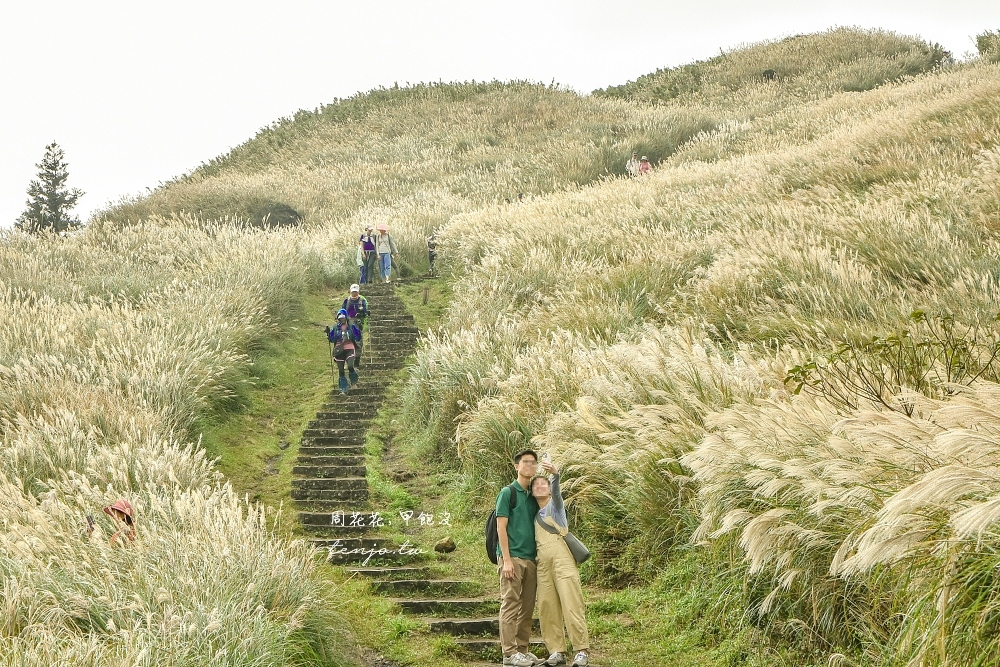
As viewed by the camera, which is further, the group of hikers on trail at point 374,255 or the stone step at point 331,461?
the group of hikers on trail at point 374,255

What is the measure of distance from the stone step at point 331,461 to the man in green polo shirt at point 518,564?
18.2 feet

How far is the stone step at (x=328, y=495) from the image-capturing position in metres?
11.3

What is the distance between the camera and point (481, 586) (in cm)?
892

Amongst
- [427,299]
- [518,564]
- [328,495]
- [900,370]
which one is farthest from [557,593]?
[427,299]

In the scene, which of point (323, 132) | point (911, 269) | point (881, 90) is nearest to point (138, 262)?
point (911, 269)

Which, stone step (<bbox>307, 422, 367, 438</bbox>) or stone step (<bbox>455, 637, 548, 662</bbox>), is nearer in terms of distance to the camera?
stone step (<bbox>455, 637, 548, 662</bbox>)

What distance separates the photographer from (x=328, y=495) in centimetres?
1149

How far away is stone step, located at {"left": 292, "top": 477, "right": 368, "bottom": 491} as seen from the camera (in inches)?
461

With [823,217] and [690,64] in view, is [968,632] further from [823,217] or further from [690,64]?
[690,64]

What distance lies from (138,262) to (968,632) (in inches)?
786

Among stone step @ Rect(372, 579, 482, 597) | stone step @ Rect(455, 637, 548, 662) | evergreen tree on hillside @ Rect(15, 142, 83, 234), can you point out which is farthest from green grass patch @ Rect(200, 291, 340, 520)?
evergreen tree on hillside @ Rect(15, 142, 83, 234)

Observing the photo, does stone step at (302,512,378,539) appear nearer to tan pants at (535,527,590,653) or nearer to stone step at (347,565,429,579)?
stone step at (347,565,429,579)

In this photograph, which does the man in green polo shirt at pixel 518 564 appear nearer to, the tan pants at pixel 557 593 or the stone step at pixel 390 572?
the tan pants at pixel 557 593

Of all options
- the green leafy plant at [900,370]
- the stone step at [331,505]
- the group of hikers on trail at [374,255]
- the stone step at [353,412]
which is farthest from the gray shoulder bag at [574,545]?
the group of hikers on trail at [374,255]
